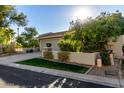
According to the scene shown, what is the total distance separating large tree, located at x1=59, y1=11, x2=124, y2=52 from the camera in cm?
1327

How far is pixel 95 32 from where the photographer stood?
13320mm

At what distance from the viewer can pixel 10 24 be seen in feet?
88.0

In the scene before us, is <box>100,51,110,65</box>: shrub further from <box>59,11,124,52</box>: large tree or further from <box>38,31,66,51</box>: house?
<box>38,31,66,51</box>: house

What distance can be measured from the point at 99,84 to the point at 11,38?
933 inches

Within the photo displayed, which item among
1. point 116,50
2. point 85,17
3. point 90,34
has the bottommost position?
point 116,50

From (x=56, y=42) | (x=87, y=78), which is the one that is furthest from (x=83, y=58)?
(x=56, y=42)

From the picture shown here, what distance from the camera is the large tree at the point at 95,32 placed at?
13.3m

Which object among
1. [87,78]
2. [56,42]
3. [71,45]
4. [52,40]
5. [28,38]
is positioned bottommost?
[87,78]

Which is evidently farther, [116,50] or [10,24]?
[10,24]

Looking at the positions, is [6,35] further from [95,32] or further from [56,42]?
[95,32]

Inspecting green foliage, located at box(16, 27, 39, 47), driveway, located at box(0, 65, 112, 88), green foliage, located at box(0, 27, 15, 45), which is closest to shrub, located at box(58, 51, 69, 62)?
driveway, located at box(0, 65, 112, 88)
